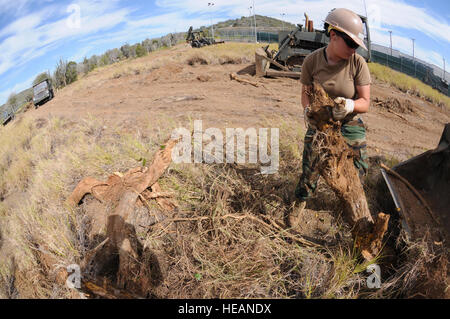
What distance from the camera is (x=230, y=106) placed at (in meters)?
6.18

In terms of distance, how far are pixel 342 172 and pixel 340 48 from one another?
90 centimetres

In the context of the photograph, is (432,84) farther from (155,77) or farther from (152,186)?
(152,186)

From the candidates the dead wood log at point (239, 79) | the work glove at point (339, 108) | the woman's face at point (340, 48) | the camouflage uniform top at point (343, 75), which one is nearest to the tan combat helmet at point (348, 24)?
the woman's face at point (340, 48)

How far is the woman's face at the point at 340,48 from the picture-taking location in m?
1.84

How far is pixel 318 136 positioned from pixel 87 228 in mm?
2358

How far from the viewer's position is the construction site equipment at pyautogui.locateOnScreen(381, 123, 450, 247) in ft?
6.93

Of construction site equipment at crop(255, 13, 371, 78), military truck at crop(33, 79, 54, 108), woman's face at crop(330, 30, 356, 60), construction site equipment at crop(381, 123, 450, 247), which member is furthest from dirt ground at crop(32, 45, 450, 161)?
military truck at crop(33, 79, 54, 108)

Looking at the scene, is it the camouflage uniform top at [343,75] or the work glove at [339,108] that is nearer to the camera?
the work glove at [339,108]

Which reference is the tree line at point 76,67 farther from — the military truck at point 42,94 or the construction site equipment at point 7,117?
the military truck at point 42,94

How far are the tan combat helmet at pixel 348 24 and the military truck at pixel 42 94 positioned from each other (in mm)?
14596

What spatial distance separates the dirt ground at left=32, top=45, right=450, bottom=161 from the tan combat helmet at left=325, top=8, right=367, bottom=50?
2.73 m

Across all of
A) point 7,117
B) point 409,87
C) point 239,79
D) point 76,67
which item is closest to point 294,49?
point 239,79

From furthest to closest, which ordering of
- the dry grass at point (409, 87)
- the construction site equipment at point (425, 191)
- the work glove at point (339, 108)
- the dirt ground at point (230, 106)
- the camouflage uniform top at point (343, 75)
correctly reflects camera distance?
the dry grass at point (409, 87) → the dirt ground at point (230, 106) → the construction site equipment at point (425, 191) → the camouflage uniform top at point (343, 75) → the work glove at point (339, 108)
